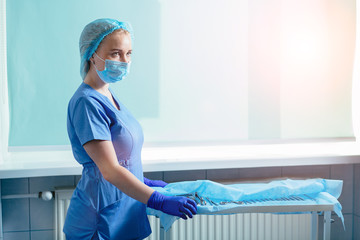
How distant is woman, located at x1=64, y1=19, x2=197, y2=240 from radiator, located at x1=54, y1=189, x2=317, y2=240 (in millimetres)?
670

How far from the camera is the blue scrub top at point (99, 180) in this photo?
127cm

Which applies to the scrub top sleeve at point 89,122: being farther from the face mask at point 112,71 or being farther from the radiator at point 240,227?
the radiator at point 240,227

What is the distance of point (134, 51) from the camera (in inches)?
77.9

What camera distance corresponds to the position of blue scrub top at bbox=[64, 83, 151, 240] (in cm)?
127

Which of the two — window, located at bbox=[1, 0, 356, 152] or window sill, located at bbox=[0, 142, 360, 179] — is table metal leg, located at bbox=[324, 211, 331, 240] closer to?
window sill, located at bbox=[0, 142, 360, 179]

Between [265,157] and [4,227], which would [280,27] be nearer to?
[265,157]

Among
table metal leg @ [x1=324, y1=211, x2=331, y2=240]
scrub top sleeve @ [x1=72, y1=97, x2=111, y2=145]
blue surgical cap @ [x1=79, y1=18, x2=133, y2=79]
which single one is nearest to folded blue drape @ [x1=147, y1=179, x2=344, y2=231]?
table metal leg @ [x1=324, y1=211, x2=331, y2=240]

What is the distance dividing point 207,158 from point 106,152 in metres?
0.83

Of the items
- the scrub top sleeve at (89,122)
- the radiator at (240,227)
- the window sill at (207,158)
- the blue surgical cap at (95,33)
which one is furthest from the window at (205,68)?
the scrub top sleeve at (89,122)

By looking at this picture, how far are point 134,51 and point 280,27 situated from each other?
2.57 ft

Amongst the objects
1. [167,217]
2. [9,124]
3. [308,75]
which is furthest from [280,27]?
[9,124]

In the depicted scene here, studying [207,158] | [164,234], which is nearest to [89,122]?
[164,234]

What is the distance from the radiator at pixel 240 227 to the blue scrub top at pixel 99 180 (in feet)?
2.22

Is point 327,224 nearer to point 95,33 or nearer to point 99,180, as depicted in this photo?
point 99,180
